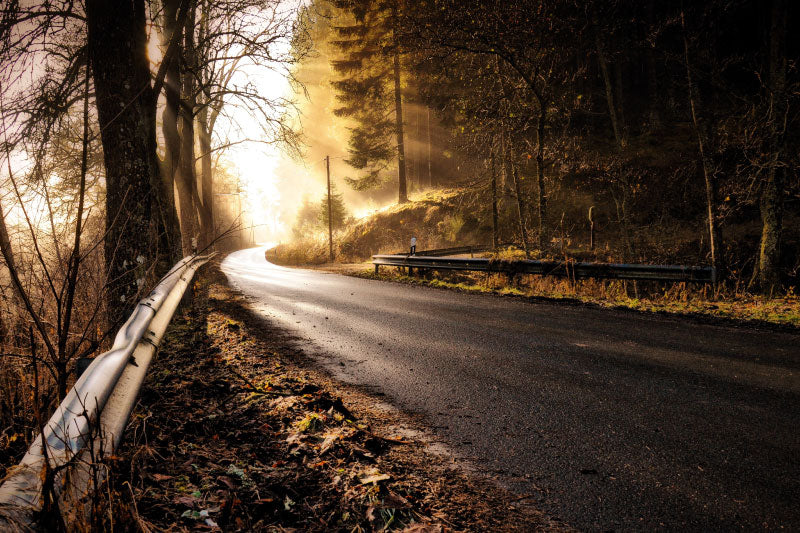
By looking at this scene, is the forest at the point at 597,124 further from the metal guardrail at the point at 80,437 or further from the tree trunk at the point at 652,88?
the metal guardrail at the point at 80,437

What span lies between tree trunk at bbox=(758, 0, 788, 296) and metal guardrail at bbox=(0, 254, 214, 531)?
12537mm

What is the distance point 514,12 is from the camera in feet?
35.5

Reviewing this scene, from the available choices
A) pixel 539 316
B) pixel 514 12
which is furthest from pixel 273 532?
pixel 514 12

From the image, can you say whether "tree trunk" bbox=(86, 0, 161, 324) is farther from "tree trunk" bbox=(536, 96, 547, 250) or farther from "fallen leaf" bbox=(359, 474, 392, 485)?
"tree trunk" bbox=(536, 96, 547, 250)

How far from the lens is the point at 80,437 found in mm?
1399

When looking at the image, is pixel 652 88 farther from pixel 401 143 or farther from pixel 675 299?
pixel 675 299

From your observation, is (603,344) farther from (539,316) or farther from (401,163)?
(401,163)

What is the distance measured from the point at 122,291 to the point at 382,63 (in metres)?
26.9

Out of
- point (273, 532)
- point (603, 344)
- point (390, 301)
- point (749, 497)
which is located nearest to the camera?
point (273, 532)

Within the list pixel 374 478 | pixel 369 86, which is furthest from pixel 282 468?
pixel 369 86

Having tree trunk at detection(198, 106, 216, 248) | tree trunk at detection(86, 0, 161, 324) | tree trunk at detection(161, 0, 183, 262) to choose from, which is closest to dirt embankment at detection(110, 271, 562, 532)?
tree trunk at detection(86, 0, 161, 324)

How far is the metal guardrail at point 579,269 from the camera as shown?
759 centimetres

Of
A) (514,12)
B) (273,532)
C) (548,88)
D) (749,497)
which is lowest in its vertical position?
(749,497)

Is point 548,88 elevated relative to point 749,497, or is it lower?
elevated
